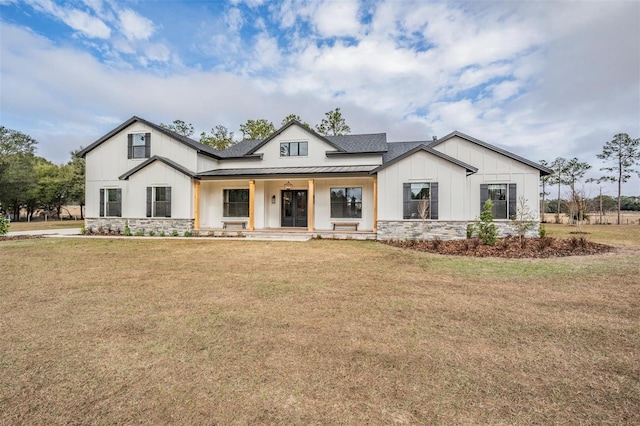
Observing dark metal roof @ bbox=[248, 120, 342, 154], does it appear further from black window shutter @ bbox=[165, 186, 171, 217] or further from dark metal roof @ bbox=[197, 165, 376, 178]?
black window shutter @ bbox=[165, 186, 171, 217]

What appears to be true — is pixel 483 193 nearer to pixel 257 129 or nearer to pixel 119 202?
pixel 119 202

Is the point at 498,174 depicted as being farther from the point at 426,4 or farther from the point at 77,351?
the point at 77,351

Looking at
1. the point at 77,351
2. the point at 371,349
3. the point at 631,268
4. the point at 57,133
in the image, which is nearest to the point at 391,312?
the point at 371,349

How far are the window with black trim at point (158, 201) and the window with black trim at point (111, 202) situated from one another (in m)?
2.32

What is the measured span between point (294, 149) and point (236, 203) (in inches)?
186

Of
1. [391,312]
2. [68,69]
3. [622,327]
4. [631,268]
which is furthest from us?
[68,69]

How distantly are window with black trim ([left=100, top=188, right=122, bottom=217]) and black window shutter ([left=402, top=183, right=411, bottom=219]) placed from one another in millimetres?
15995

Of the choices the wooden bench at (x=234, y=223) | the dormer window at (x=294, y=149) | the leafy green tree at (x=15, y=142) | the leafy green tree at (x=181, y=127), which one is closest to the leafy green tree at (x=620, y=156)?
the dormer window at (x=294, y=149)

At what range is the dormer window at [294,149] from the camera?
17.8m

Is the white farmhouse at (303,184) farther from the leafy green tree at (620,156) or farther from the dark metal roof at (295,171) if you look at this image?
the leafy green tree at (620,156)

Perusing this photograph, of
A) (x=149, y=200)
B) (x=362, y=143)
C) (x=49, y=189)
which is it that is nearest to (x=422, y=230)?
(x=362, y=143)

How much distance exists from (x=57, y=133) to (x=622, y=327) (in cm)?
6748

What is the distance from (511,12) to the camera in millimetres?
13445

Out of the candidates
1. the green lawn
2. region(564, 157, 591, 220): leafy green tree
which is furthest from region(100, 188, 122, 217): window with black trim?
region(564, 157, 591, 220): leafy green tree
